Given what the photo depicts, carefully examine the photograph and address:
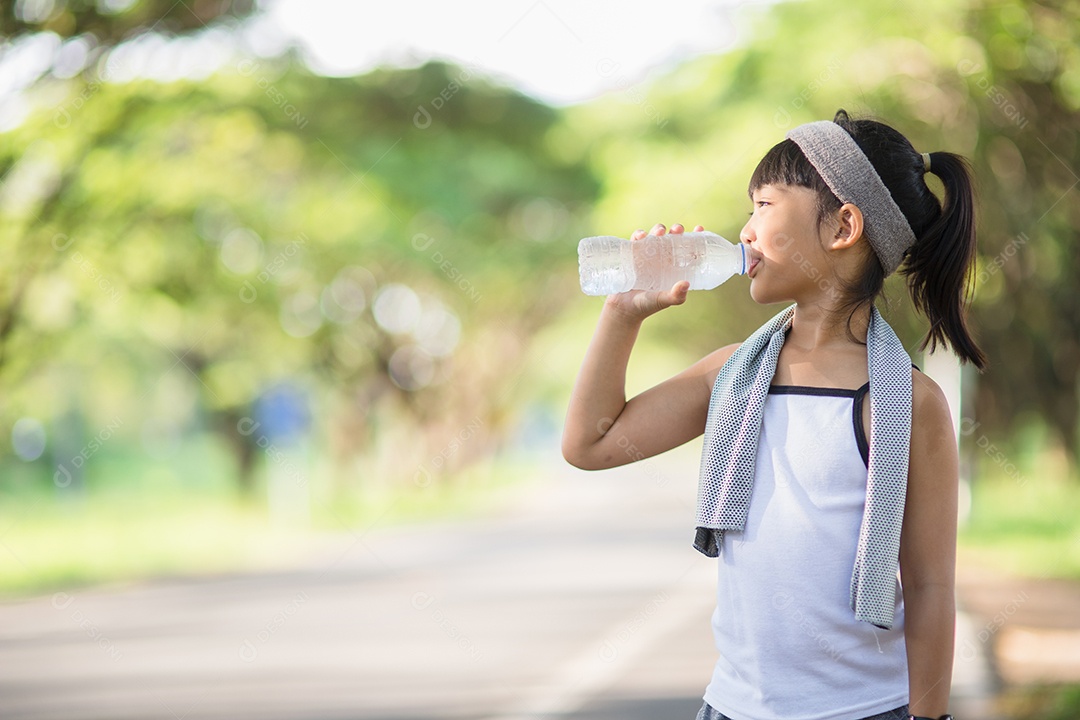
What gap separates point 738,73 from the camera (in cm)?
1592

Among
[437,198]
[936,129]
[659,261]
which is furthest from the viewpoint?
[437,198]

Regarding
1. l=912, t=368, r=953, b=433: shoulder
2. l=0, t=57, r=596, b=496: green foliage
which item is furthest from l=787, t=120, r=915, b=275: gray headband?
l=0, t=57, r=596, b=496: green foliage

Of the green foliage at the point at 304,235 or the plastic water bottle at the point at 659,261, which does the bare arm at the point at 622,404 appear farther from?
the green foliage at the point at 304,235

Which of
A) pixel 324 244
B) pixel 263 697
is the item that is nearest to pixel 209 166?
pixel 324 244

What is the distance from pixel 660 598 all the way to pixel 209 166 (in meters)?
8.06

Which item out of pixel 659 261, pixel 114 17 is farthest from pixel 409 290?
pixel 659 261

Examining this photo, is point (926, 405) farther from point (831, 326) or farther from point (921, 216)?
point (921, 216)

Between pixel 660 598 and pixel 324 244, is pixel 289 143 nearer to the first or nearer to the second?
pixel 324 244

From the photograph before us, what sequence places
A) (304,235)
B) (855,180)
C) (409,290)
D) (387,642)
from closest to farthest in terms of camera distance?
(855,180) < (387,642) < (304,235) < (409,290)

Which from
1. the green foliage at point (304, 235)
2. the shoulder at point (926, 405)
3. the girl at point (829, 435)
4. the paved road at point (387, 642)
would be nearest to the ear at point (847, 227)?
the girl at point (829, 435)

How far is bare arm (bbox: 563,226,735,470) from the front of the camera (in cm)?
234

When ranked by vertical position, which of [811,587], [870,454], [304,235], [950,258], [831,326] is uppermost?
[304,235]

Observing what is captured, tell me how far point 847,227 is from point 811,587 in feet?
1.93

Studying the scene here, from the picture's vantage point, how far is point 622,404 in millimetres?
2402
